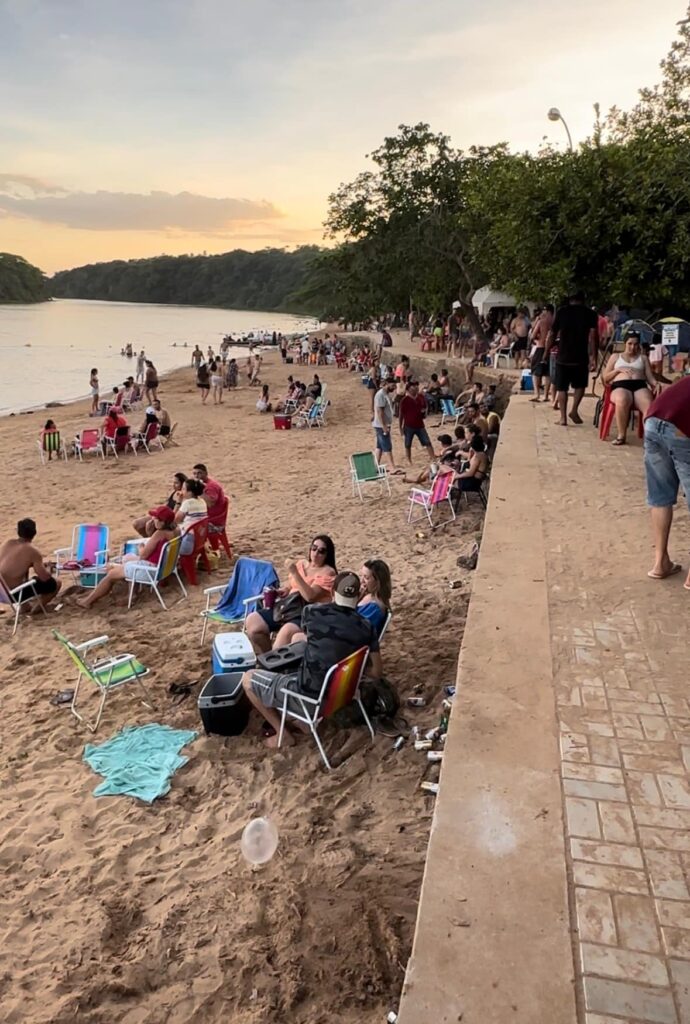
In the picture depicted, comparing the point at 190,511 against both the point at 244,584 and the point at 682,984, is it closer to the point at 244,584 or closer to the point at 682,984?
the point at 244,584

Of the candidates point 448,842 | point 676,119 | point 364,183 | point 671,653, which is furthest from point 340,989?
point 364,183

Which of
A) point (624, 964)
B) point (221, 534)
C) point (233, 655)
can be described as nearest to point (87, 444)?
point (221, 534)

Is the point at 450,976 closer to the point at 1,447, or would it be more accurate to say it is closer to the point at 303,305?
the point at 1,447

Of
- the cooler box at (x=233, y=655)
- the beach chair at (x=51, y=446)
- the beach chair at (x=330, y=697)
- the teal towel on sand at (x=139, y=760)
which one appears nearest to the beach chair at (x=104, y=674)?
the teal towel on sand at (x=139, y=760)

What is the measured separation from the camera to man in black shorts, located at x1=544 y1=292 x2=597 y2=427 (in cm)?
811

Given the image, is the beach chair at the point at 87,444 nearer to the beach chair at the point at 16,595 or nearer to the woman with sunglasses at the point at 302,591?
the beach chair at the point at 16,595

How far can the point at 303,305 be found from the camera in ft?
449

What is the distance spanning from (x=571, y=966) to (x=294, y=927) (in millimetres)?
1365

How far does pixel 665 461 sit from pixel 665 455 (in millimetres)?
38

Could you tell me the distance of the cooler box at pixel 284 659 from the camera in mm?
4406

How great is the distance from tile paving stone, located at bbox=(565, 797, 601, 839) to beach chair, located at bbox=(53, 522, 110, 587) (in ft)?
18.6

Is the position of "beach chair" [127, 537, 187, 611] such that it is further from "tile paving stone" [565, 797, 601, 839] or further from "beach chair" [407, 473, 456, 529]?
"tile paving stone" [565, 797, 601, 839]

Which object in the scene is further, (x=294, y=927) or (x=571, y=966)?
(x=294, y=927)

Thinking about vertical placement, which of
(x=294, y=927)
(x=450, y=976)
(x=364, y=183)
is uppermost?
(x=364, y=183)
